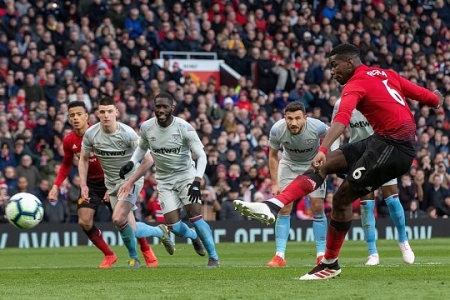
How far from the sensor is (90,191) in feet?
52.0

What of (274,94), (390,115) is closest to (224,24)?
(274,94)

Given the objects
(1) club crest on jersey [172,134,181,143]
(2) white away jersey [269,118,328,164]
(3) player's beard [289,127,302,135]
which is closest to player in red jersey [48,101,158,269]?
(1) club crest on jersey [172,134,181,143]

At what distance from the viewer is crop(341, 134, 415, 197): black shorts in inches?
418

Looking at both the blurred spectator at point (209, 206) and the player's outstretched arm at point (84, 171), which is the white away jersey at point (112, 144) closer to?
the player's outstretched arm at point (84, 171)

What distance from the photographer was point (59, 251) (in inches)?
835

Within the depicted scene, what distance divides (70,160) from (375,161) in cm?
649

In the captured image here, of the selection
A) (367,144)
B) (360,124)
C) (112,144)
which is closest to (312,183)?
(367,144)

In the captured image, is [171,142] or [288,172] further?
[288,172]

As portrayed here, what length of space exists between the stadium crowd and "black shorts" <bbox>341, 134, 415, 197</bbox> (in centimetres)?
1262

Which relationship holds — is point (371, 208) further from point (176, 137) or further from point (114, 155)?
point (114, 155)

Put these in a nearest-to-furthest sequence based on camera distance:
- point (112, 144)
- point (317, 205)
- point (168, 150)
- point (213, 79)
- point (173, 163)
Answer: point (168, 150) → point (173, 163) → point (317, 205) → point (112, 144) → point (213, 79)

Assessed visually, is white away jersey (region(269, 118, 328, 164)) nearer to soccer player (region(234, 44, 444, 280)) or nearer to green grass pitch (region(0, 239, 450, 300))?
green grass pitch (region(0, 239, 450, 300))

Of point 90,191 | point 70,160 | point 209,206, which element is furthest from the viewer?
point 209,206

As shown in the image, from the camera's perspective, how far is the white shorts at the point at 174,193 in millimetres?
14672
